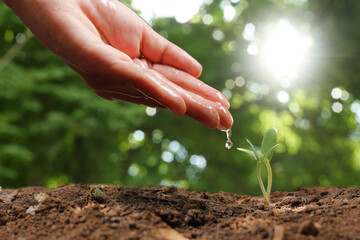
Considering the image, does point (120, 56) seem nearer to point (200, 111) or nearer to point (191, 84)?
point (200, 111)

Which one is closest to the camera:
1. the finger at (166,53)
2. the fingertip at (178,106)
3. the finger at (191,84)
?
the fingertip at (178,106)

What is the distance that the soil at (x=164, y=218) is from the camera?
4.16ft

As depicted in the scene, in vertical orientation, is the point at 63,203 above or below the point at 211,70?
below

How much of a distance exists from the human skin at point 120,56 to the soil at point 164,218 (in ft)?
1.70

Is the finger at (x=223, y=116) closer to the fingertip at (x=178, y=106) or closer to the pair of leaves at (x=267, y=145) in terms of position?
the pair of leaves at (x=267, y=145)

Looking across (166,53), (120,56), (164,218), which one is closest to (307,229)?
(164,218)

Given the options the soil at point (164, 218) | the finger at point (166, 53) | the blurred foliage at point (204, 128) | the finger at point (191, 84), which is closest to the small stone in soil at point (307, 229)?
the soil at point (164, 218)

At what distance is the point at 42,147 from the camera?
5855 mm

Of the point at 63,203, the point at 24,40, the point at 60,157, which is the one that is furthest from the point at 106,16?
the point at 60,157

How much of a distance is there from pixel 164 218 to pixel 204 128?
17.9ft

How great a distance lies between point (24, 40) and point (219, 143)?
430cm

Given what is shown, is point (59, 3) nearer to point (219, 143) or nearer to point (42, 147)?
point (42, 147)

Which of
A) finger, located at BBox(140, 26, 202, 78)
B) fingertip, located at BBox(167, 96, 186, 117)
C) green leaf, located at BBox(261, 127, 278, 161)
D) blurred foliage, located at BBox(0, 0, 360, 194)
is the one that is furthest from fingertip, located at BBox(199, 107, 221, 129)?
blurred foliage, located at BBox(0, 0, 360, 194)

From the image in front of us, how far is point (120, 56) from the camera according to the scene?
1.73 metres
